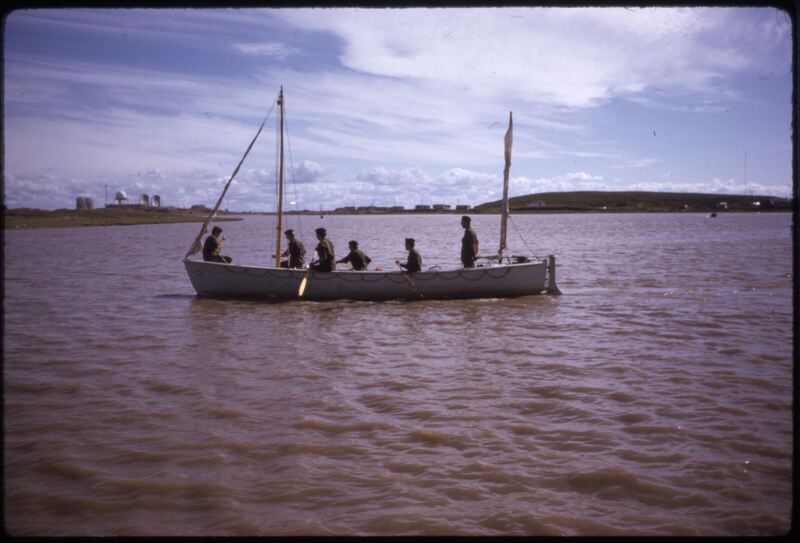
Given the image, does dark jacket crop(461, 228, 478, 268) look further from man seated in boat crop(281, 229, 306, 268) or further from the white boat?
man seated in boat crop(281, 229, 306, 268)

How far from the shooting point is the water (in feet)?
17.7

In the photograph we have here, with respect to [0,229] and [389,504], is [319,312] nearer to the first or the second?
[389,504]

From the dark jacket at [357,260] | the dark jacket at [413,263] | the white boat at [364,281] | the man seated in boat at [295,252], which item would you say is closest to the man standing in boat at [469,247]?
the white boat at [364,281]

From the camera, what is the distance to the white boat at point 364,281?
57.8 feet

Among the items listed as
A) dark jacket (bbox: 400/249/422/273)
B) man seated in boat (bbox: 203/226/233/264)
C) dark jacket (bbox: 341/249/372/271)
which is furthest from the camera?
man seated in boat (bbox: 203/226/233/264)

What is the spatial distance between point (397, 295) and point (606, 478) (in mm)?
12216

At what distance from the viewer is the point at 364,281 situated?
58.0 ft

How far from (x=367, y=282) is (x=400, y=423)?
10.2 metres

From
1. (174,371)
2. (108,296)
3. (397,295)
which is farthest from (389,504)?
(108,296)

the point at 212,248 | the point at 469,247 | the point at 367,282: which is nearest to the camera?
the point at 367,282

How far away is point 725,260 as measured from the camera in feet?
104

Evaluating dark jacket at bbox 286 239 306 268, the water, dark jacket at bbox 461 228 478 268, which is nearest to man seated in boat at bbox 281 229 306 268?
dark jacket at bbox 286 239 306 268

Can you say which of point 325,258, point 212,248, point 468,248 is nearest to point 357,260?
point 325,258

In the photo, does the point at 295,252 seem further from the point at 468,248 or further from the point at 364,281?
the point at 468,248
